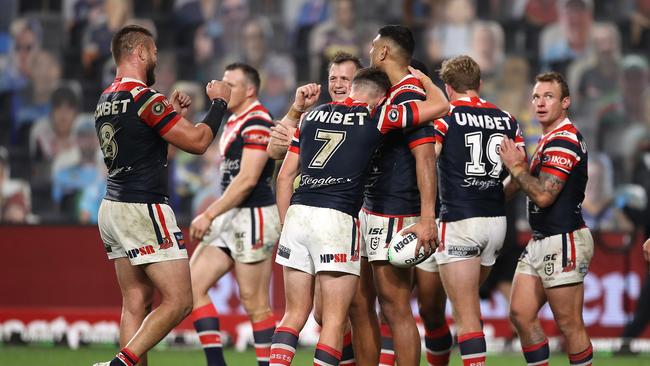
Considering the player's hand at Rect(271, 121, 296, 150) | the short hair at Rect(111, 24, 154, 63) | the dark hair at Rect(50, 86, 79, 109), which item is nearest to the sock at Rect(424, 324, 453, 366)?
the player's hand at Rect(271, 121, 296, 150)

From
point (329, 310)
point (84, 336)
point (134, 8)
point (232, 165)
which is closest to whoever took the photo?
point (329, 310)

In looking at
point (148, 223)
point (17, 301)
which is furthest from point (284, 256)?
point (17, 301)

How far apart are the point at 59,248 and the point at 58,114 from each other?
344cm

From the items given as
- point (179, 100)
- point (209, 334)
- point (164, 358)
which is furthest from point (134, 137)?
point (164, 358)

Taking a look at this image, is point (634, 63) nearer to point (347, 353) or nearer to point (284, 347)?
point (347, 353)

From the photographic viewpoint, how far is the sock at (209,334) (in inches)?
328

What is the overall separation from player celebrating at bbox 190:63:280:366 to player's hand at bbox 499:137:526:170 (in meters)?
2.13

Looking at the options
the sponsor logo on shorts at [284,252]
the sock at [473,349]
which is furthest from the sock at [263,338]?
the sock at [473,349]

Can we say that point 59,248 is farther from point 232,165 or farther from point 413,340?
point 413,340

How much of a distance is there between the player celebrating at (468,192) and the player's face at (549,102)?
10.1 inches

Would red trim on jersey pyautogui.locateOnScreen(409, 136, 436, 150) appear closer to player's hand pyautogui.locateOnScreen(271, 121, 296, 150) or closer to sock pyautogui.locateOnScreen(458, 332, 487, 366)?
player's hand pyautogui.locateOnScreen(271, 121, 296, 150)

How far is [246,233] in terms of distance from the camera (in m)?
8.62

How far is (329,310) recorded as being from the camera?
6.69 m

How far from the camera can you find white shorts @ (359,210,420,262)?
281 inches
